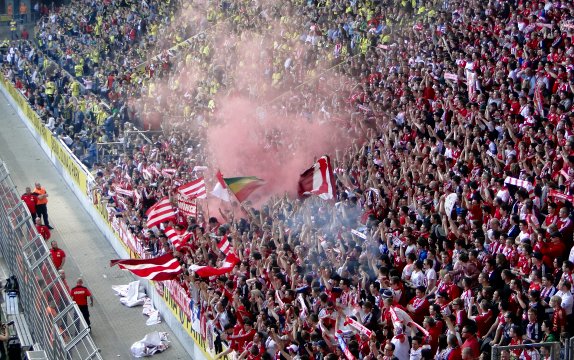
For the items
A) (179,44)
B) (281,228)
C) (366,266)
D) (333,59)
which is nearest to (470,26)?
(333,59)

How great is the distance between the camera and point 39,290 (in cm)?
1642

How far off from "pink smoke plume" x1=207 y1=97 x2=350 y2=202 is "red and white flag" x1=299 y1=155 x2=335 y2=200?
2.29 metres

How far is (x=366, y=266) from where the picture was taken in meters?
17.3

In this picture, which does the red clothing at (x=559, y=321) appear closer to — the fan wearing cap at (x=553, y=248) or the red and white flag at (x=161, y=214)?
the fan wearing cap at (x=553, y=248)

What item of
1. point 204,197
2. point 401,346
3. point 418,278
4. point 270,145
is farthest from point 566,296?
point 270,145

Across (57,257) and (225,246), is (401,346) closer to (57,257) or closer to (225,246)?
(225,246)

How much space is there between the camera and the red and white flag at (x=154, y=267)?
2000 cm

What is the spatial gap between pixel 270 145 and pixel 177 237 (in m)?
4.61

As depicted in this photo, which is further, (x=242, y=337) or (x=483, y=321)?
(x=242, y=337)

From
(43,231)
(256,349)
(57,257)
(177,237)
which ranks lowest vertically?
(43,231)

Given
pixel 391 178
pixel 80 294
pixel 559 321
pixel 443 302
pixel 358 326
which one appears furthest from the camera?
pixel 80 294

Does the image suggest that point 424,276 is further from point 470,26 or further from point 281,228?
point 470,26

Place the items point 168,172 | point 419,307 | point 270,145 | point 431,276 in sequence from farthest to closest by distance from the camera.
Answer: point 270,145, point 168,172, point 431,276, point 419,307

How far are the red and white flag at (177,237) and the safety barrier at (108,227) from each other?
772 millimetres
